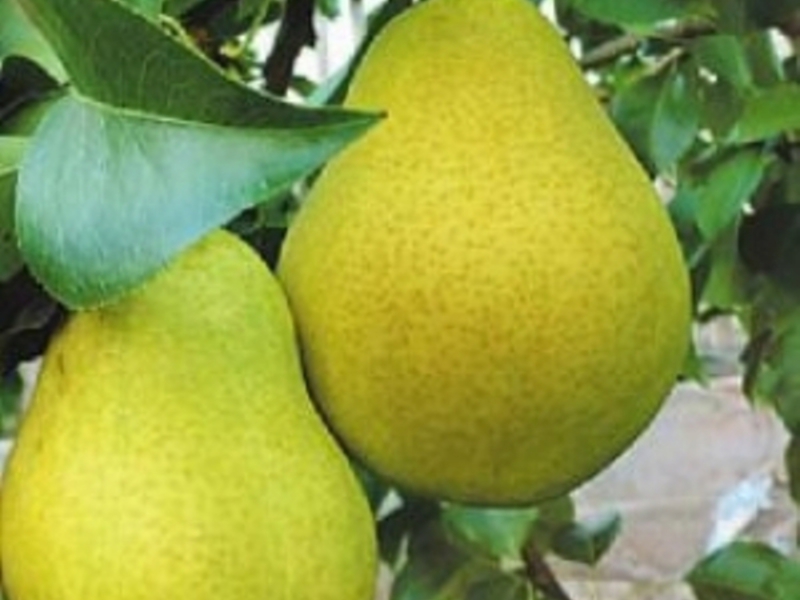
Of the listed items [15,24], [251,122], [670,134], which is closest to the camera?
[251,122]

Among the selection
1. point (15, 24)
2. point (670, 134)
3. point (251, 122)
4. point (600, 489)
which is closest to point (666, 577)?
point (600, 489)

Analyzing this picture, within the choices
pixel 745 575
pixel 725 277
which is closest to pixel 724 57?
pixel 725 277

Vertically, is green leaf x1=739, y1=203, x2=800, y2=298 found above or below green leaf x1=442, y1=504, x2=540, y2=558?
above

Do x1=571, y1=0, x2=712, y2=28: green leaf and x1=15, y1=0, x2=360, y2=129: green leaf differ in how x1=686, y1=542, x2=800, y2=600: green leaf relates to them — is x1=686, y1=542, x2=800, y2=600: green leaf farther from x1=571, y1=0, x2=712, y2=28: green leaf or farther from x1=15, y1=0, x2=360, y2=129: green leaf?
x1=15, y1=0, x2=360, y2=129: green leaf

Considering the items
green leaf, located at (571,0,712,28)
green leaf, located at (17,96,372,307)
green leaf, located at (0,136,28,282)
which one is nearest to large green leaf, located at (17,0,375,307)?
green leaf, located at (17,96,372,307)

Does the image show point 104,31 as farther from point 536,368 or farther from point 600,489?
point 600,489

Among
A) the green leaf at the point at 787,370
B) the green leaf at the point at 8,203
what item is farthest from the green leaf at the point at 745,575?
the green leaf at the point at 8,203
